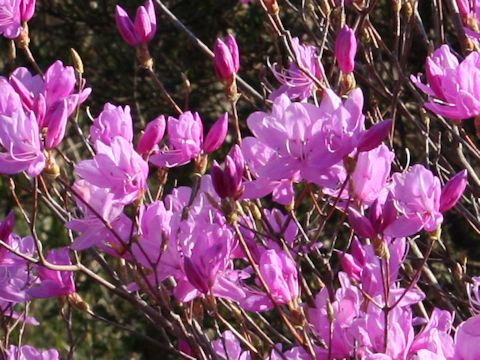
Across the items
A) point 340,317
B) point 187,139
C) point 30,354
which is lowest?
point 30,354

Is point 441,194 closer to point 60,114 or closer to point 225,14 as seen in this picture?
point 60,114

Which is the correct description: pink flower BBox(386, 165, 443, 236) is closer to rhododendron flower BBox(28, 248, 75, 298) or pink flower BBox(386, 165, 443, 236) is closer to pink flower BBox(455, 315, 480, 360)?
pink flower BBox(455, 315, 480, 360)

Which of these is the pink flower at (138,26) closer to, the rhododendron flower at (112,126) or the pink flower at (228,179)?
the rhododendron flower at (112,126)

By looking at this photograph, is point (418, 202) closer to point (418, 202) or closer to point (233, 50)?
point (418, 202)

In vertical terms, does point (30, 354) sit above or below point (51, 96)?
below

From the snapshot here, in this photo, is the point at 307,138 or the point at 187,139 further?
the point at 187,139

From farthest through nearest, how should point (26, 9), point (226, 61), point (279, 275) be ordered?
point (26, 9) < point (226, 61) < point (279, 275)

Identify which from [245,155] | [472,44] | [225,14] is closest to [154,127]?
[245,155]

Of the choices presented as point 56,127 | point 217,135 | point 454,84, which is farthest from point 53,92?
point 454,84
